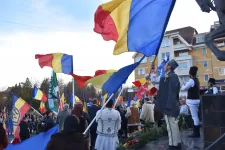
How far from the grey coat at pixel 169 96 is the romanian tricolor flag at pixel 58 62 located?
4836 mm

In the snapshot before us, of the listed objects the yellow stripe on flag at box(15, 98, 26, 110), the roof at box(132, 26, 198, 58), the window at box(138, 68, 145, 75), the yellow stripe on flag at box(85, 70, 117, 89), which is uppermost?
the roof at box(132, 26, 198, 58)

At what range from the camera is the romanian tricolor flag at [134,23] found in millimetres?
5336

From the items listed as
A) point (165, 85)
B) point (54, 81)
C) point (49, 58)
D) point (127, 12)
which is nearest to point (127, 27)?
point (127, 12)

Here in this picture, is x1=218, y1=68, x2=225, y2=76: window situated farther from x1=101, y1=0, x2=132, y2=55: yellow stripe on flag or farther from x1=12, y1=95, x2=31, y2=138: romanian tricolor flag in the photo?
x1=101, y1=0, x2=132, y2=55: yellow stripe on flag

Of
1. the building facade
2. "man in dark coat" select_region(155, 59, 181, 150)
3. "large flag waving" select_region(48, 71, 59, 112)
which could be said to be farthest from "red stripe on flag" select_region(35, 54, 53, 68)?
the building facade

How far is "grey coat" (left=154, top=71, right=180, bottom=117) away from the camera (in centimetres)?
570

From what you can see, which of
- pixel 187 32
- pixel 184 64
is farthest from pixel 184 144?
pixel 187 32

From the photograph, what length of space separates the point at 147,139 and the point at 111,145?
1.56 m

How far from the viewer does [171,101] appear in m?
5.69

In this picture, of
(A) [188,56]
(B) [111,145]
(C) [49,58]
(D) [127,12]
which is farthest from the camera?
(A) [188,56]

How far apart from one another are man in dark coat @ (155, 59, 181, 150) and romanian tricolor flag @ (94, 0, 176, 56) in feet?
2.77

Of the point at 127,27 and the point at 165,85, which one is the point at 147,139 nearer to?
the point at 165,85

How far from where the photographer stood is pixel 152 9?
551 centimetres

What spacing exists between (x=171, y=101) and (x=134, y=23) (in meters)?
1.85
